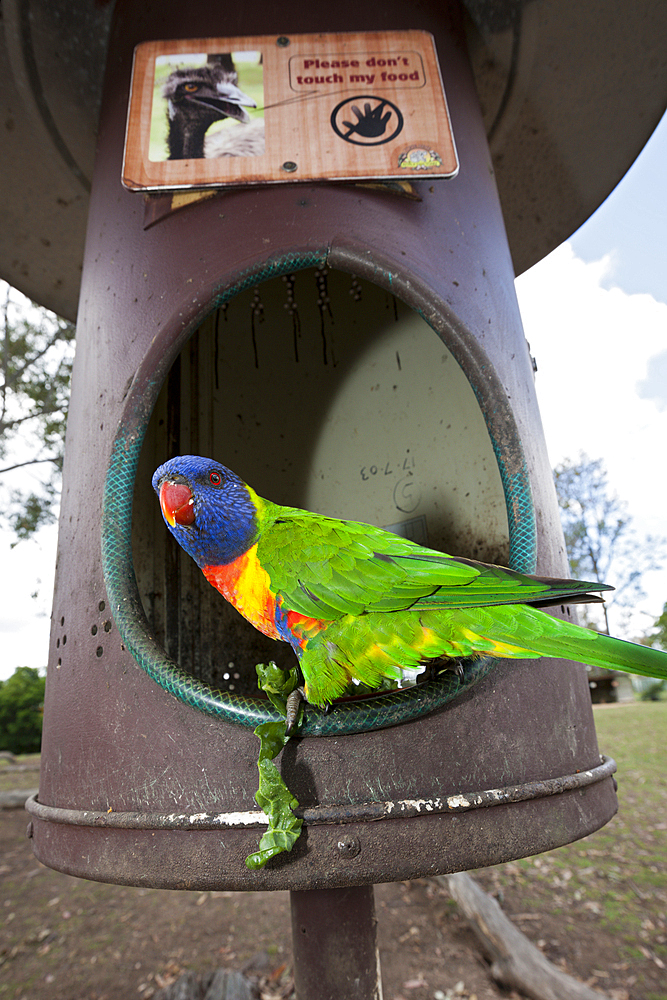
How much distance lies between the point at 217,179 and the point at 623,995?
3659 millimetres

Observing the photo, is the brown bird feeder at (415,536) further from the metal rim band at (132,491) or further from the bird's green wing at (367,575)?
the bird's green wing at (367,575)

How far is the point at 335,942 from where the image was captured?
5.79 ft

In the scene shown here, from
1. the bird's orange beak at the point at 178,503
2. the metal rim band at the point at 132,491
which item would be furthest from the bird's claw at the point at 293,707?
the bird's orange beak at the point at 178,503

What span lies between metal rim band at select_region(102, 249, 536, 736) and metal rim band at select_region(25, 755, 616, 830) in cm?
17

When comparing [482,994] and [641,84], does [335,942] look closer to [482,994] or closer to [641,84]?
[482,994]

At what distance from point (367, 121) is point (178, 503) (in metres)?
1.36

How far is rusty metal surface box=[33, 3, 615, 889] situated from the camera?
4.17 ft

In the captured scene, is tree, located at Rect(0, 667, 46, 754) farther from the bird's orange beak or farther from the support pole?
the bird's orange beak

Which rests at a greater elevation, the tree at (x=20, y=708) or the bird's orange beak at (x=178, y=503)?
the bird's orange beak at (x=178, y=503)

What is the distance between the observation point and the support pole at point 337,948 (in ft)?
5.70

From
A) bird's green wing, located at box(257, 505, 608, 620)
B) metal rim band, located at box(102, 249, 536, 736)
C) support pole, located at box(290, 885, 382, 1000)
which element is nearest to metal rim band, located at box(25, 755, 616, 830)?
metal rim band, located at box(102, 249, 536, 736)

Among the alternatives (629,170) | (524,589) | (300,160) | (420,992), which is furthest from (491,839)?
(629,170)

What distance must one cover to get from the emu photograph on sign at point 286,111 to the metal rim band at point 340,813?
1686mm

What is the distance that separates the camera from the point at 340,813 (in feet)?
4.06
